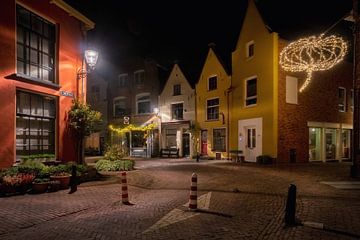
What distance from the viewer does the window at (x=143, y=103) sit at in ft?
100

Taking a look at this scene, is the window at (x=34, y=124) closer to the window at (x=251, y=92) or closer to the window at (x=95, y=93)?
Result: the window at (x=251, y=92)

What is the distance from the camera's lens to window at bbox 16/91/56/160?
1185 cm

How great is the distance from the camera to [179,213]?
23.8 ft

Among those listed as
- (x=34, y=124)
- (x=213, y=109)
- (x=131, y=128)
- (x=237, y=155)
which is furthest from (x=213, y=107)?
(x=34, y=124)

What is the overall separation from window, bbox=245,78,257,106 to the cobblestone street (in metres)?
10.6

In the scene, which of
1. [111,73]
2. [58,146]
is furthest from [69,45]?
[111,73]

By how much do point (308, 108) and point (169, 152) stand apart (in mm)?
12514

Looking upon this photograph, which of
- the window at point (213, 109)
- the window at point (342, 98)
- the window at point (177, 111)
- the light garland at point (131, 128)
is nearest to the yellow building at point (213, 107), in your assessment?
the window at point (213, 109)

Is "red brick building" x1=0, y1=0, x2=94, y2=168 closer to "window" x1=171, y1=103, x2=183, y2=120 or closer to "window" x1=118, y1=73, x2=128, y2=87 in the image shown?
"window" x1=171, y1=103, x2=183, y2=120

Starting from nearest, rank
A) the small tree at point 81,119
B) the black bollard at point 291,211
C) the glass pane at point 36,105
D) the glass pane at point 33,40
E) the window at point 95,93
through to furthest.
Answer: the black bollard at point 291,211 → the glass pane at point 36,105 → the glass pane at point 33,40 → the small tree at point 81,119 → the window at point 95,93

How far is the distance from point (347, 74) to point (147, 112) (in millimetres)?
17652

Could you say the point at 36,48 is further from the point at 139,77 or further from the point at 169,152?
the point at 139,77

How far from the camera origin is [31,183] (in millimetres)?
9914

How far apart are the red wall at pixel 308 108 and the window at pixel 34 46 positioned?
13.2 meters
